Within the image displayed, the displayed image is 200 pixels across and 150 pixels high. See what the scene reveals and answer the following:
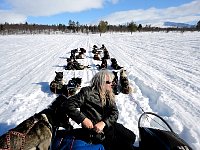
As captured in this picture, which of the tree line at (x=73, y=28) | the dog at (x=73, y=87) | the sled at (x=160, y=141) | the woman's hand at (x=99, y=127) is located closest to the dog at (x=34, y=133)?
the woman's hand at (x=99, y=127)

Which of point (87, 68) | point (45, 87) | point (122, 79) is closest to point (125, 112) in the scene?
point (122, 79)

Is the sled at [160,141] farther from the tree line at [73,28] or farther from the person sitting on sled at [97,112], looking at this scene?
the tree line at [73,28]

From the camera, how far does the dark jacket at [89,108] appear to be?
3920 millimetres

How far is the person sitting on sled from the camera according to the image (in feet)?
12.9

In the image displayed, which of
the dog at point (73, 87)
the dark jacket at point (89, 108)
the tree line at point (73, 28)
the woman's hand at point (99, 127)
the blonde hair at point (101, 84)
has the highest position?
the blonde hair at point (101, 84)

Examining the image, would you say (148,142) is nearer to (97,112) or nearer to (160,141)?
(160,141)

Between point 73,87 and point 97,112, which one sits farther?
point 73,87

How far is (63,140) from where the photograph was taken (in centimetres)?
380

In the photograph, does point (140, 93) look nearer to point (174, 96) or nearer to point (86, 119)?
point (174, 96)

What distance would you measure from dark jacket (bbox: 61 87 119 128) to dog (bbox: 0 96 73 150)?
0.97 feet

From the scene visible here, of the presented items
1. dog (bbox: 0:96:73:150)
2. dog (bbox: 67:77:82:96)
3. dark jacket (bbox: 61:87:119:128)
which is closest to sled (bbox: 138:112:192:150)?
dark jacket (bbox: 61:87:119:128)

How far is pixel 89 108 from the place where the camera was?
13.5ft

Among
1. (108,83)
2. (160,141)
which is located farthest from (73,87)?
(160,141)

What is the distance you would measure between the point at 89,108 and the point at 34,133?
0.87 meters
